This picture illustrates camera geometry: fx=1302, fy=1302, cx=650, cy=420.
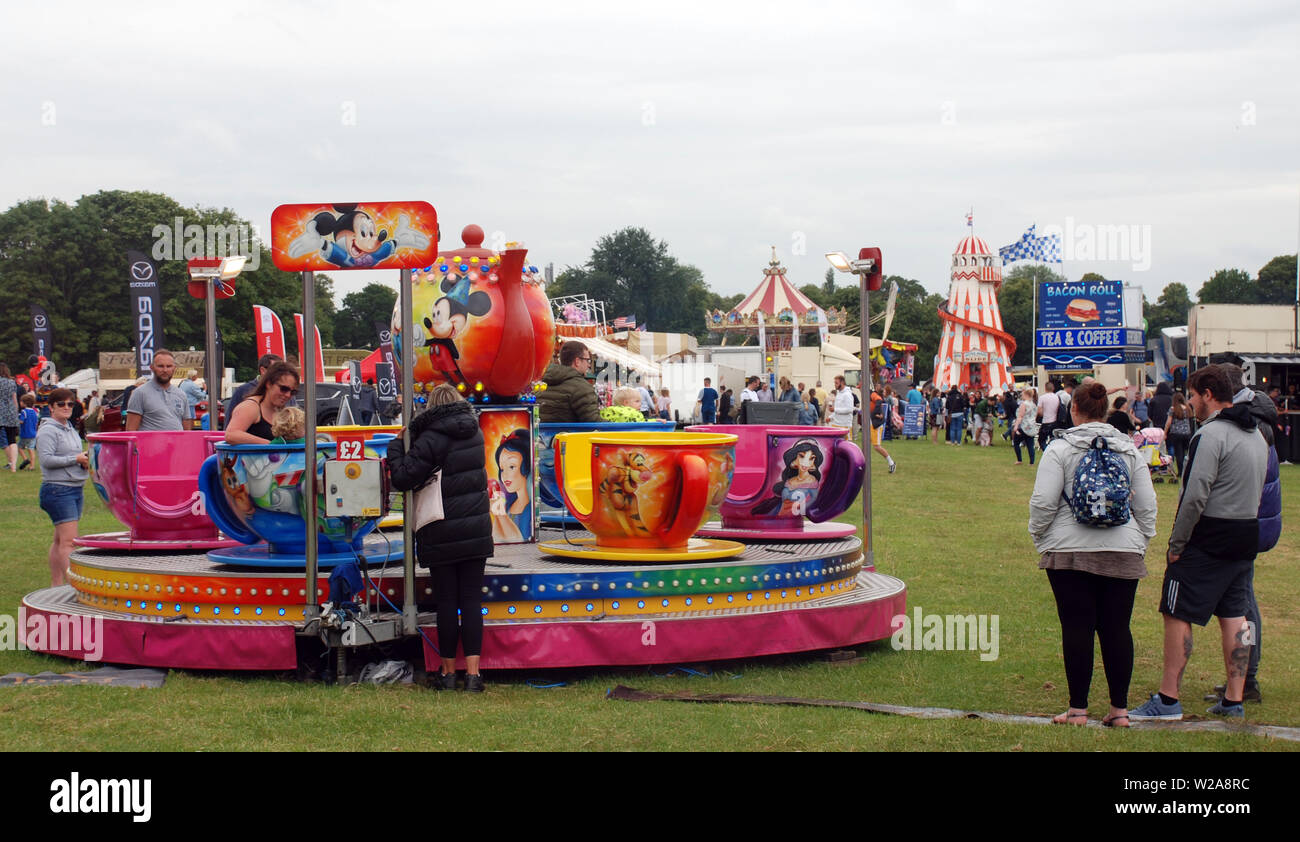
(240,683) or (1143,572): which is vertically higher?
(1143,572)

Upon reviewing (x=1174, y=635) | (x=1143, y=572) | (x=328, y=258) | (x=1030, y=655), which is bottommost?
(x=1030, y=655)

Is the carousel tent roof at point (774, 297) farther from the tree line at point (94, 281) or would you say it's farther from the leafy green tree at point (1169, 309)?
the leafy green tree at point (1169, 309)

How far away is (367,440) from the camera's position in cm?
821

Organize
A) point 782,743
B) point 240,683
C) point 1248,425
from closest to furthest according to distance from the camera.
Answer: point 782,743 → point 1248,425 → point 240,683

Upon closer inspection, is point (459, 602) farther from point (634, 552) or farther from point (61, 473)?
point (61, 473)

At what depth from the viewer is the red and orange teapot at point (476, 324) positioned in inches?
355

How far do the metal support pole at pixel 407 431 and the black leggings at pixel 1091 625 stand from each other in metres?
3.40

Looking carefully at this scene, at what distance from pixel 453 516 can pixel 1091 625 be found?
3345 mm

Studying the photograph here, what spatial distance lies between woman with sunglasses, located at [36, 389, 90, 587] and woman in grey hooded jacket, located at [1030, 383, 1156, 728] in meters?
6.65

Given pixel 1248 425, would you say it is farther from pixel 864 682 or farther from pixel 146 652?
pixel 146 652

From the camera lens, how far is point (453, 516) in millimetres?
7098

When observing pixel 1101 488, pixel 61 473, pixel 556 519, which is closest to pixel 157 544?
pixel 61 473
